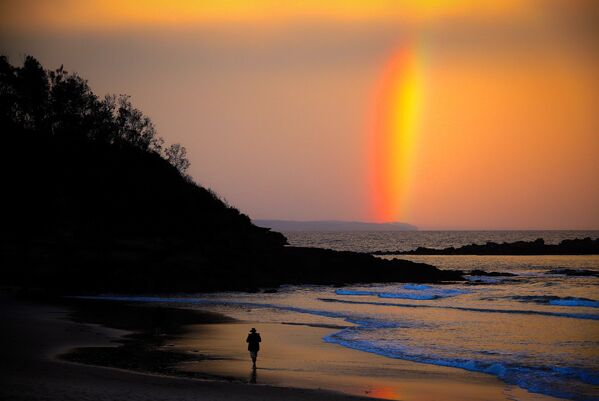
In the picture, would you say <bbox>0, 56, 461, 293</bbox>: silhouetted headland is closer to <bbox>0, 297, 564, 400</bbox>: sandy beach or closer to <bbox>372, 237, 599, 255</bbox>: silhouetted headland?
<bbox>0, 297, 564, 400</bbox>: sandy beach

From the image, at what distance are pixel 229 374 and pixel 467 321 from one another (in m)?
23.1

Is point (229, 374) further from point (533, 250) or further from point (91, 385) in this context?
point (533, 250)

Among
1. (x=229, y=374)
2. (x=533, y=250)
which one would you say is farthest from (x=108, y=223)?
(x=533, y=250)

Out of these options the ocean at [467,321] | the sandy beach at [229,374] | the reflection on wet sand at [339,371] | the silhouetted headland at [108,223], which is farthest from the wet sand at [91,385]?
the silhouetted headland at [108,223]

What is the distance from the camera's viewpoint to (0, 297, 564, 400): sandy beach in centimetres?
1969

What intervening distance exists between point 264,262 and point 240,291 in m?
10.3

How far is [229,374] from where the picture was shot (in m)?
23.7

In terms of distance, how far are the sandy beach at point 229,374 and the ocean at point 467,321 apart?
2102 mm

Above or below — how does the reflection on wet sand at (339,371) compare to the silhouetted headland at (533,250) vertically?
below

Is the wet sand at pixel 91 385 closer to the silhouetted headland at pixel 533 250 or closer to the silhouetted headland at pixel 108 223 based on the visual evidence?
the silhouetted headland at pixel 108 223

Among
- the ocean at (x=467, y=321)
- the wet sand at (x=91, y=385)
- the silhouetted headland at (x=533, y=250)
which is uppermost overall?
the silhouetted headland at (x=533, y=250)

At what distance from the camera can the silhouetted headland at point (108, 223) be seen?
62.6 meters

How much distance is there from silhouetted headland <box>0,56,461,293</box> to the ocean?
19.2 feet

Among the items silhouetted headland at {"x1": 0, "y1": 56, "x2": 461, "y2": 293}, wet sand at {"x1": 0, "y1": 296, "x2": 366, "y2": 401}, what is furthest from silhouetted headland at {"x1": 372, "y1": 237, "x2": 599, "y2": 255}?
wet sand at {"x1": 0, "y1": 296, "x2": 366, "y2": 401}
